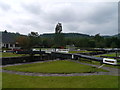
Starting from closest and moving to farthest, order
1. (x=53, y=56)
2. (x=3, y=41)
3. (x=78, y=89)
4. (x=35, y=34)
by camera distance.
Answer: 1. (x=78, y=89)
2. (x=53, y=56)
3. (x=35, y=34)
4. (x=3, y=41)

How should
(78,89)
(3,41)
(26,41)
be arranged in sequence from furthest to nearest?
1. (3,41)
2. (26,41)
3. (78,89)

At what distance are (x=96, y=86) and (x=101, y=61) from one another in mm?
9126

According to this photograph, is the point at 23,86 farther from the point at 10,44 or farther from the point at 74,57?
the point at 10,44

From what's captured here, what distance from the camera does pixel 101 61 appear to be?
51.4 ft

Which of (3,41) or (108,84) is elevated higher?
(3,41)

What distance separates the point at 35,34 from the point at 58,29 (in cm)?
1965

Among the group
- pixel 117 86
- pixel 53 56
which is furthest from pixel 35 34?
pixel 117 86

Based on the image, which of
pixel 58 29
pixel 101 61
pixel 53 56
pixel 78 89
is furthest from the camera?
pixel 58 29

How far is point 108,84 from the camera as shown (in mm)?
7656

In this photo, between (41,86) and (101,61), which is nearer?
(41,86)

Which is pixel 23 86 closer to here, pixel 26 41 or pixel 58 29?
pixel 26 41

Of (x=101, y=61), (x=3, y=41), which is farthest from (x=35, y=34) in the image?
(x=101, y=61)

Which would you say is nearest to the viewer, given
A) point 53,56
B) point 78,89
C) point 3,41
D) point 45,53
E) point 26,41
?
point 78,89

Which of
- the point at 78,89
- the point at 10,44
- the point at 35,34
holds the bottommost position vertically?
the point at 78,89
